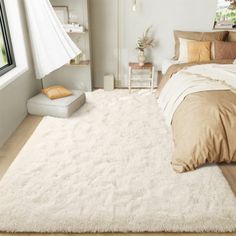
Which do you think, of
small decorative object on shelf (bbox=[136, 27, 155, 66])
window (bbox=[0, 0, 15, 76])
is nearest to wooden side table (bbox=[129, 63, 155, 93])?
small decorative object on shelf (bbox=[136, 27, 155, 66])

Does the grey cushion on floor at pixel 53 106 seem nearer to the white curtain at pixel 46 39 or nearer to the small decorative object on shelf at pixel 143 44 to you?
the white curtain at pixel 46 39

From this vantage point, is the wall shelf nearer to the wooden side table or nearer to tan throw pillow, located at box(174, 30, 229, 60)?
the wooden side table

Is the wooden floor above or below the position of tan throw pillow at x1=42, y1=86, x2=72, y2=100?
below

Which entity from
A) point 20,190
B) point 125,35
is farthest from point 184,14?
point 20,190

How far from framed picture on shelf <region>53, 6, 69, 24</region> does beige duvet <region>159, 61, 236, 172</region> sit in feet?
7.77

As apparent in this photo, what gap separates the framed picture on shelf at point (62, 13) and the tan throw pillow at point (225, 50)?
213 cm

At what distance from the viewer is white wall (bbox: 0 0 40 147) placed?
260 centimetres

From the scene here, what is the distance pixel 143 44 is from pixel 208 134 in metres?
2.21

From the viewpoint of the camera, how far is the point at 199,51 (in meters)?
3.41

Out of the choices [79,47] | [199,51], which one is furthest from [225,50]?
[79,47]

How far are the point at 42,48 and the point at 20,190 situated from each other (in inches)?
78.3

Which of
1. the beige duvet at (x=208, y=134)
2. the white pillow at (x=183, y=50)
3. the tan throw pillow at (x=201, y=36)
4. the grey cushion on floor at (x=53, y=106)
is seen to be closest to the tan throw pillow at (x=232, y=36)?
the tan throw pillow at (x=201, y=36)

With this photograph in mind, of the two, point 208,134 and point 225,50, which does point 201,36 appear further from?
point 208,134

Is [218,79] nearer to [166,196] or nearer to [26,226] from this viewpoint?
[166,196]
